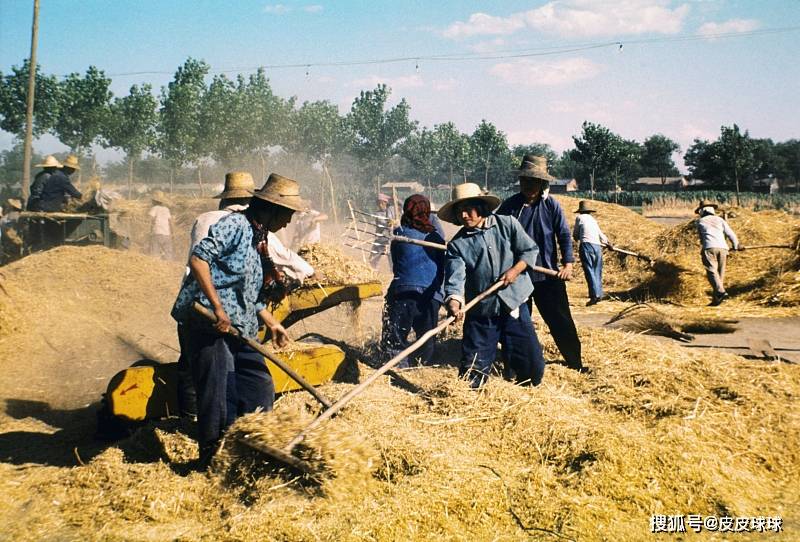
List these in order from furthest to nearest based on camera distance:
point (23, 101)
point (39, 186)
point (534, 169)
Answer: point (23, 101)
point (39, 186)
point (534, 169)

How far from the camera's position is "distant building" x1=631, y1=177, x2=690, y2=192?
2862 inches

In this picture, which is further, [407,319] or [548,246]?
[407,319]

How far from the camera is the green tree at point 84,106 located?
3089cm

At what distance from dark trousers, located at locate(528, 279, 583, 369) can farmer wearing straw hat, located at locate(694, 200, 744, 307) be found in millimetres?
5924

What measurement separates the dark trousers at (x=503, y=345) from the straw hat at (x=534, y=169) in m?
1.27

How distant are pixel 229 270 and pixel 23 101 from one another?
102 feet

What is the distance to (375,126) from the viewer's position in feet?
175

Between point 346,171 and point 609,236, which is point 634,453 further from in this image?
point 346,171

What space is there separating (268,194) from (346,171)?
52164 millimetres

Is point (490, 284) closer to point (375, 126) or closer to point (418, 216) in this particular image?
point (418, 216)

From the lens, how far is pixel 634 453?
3578mm

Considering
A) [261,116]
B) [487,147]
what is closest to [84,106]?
[261,116]

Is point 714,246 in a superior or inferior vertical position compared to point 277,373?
superior

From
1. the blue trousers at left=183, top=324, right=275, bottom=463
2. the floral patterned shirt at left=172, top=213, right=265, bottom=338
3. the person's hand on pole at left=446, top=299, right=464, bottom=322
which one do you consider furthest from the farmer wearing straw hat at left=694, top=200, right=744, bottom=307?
the blue trousers at left=183, top=324, right=275, bottom=463
